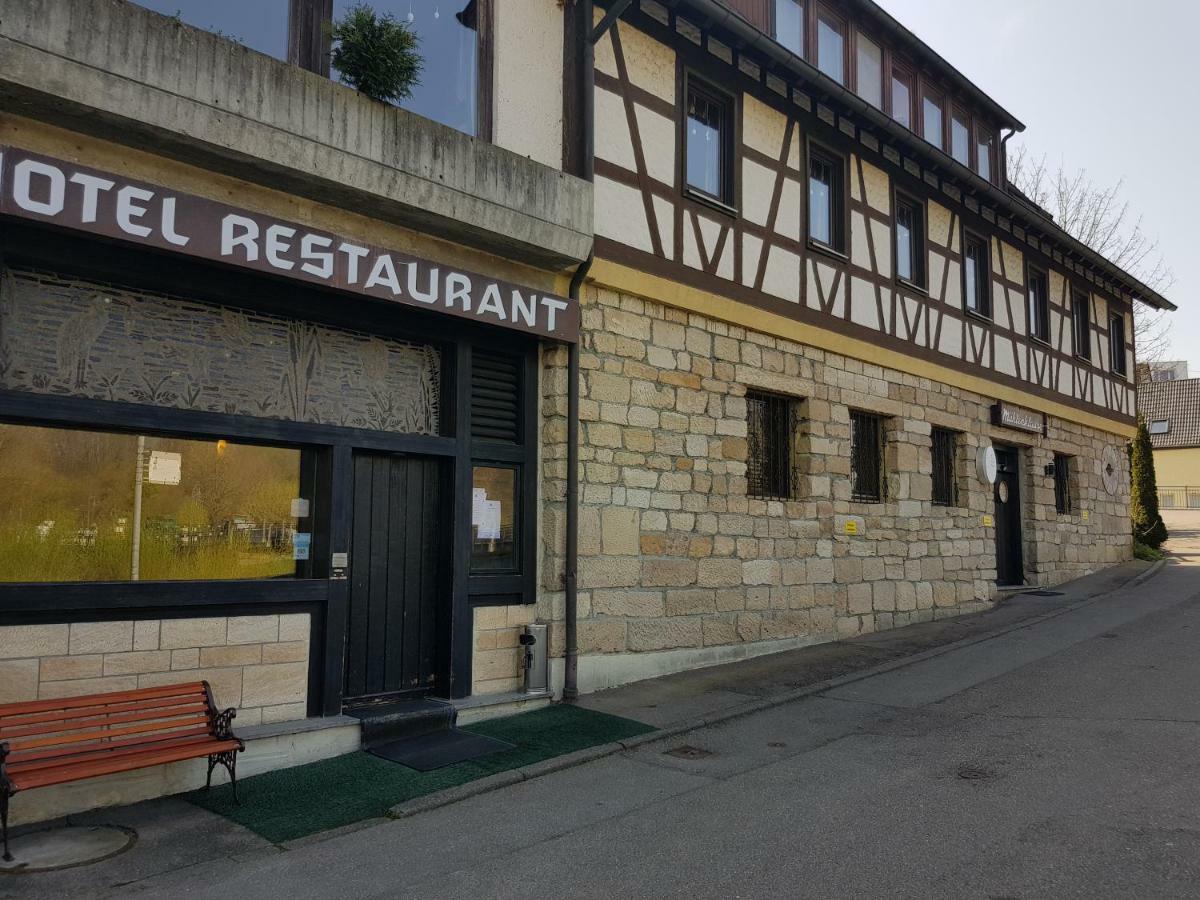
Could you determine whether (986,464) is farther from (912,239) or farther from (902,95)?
(902,95)

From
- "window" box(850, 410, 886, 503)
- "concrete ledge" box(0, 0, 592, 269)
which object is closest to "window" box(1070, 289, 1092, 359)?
"window" box(850, 410, 886, 503)

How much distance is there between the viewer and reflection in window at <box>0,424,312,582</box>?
5562 millimetres

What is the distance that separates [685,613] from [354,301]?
4.23 m

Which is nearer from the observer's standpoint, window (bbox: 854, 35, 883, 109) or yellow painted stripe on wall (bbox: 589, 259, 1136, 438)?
yellow painted stripe on wall (bbox: 589, 259, 1136, 438)

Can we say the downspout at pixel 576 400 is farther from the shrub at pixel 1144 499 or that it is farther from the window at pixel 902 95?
the shrub at pixel 1144 499

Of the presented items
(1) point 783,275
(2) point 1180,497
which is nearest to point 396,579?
(1) point 783,275

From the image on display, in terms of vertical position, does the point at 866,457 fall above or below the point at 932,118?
below

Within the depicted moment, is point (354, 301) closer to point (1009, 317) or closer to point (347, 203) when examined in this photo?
point (347, 203)

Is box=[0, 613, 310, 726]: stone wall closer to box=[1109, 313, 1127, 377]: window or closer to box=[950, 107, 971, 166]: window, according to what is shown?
box=[950, 107, 971, 166]: window

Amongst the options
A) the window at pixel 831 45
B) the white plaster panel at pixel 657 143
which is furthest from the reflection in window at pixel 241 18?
the window at pixel 831 45

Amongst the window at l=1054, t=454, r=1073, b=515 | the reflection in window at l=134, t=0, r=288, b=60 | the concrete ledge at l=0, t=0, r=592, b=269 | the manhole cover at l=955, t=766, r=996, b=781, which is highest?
the reflection in window at l=134, t=0, r=288, b=60

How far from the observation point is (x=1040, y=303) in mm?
16141

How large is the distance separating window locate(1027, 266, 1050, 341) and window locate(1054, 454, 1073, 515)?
7.73 ft

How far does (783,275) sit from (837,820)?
261 inches
